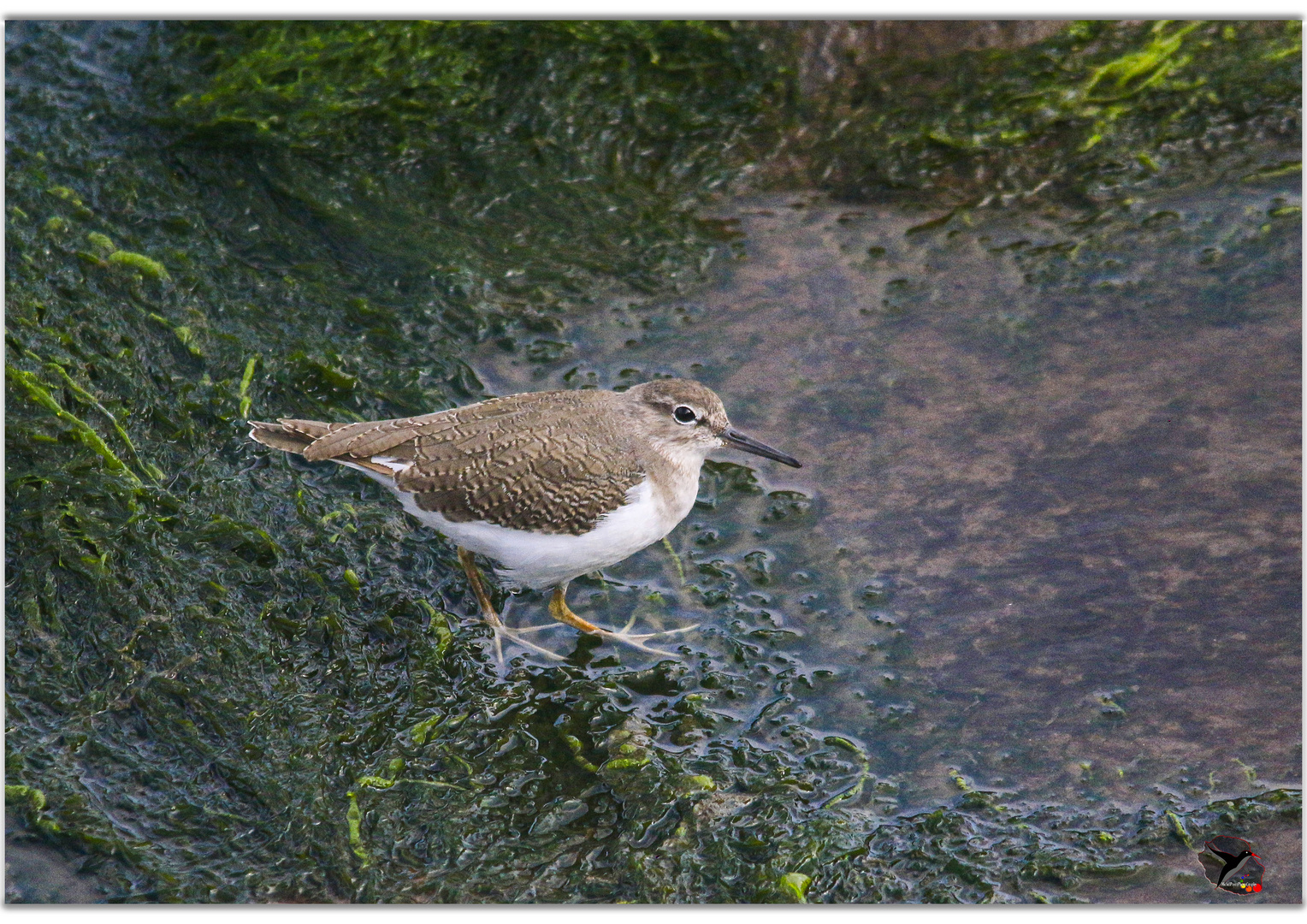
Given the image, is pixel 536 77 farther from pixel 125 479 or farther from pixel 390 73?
pixel 125 479

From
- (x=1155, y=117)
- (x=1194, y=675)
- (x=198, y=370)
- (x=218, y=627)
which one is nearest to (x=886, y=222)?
(x=1155, y=117)

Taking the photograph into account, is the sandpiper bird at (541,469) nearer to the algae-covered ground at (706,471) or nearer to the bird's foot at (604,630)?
the bird's foot at (604,630)

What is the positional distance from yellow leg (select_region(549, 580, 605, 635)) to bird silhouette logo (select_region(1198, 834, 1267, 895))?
9.34 ft

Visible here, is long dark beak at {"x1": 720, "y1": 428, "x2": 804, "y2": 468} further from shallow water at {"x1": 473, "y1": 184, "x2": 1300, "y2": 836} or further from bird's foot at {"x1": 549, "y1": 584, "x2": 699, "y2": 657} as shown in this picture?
bird's foot at {"x1": 549, "y1": 584, "x2": 699, "y2": 657}

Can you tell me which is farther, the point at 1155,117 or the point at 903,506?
the point at 1155,117

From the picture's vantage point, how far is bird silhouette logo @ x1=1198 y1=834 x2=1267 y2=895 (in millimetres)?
4574

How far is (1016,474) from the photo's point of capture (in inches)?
250

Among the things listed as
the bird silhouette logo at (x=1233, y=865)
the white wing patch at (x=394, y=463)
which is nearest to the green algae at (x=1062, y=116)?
the white wing patch at (x=394, y=463)

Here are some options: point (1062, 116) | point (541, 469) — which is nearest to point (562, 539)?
point (541, 469)

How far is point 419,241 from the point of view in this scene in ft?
24.5

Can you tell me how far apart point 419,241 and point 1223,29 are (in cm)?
610

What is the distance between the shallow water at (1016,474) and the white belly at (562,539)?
676mm

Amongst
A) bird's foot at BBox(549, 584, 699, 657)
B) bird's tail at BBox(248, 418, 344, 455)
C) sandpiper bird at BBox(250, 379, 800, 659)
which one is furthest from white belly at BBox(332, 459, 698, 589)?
bird's foot at BBox(549, 584, 699, 657)

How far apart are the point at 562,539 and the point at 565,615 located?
2.24ft
